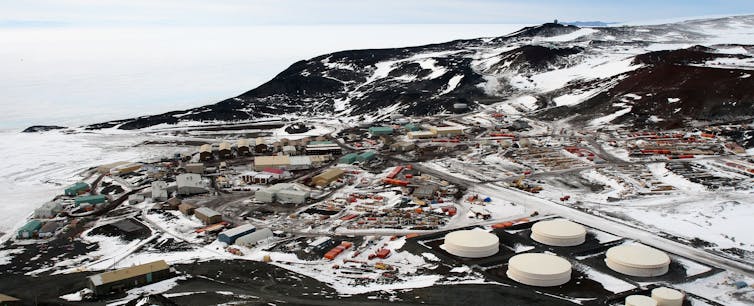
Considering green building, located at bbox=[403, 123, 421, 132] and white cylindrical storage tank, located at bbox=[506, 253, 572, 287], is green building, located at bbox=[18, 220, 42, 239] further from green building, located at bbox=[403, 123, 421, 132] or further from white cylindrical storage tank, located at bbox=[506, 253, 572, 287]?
green building, located at bbox=[403, 123, 421, 132]

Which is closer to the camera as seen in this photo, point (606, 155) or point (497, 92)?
point (606, 155)

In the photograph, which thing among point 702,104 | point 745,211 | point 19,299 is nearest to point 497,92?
point 702,104

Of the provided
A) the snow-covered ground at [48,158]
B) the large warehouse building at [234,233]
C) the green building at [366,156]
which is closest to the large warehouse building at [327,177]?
the green building at [366,156]

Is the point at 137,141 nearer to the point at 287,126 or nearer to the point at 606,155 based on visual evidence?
the point at 287,126

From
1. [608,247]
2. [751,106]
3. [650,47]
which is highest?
[650,47]

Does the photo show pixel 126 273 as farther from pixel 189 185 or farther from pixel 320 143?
pixel 320 143

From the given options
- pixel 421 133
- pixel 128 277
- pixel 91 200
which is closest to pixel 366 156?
pixel 421 133

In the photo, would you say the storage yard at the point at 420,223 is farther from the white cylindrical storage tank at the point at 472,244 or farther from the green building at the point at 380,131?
the green building at the point at 380,131
